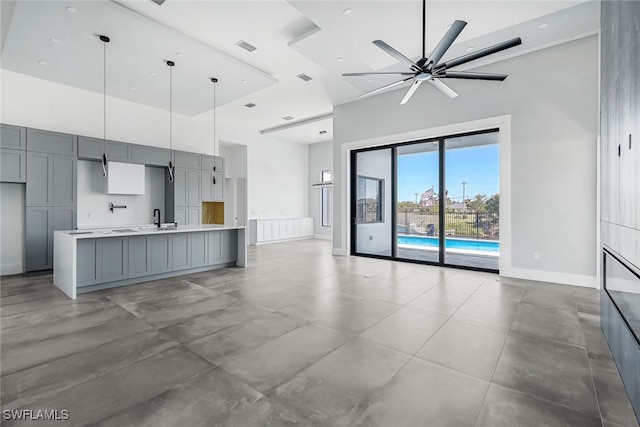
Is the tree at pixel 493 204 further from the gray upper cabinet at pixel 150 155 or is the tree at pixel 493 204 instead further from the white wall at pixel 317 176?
the gray upper cabinet at pixel 150 155

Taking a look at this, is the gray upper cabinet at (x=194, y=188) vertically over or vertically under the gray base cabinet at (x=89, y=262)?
over

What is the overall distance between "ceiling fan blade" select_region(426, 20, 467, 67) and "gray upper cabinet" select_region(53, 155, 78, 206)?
22.3 feet

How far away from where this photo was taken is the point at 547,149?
16.1ft

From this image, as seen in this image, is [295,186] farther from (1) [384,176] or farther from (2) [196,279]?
(2) [196,279]

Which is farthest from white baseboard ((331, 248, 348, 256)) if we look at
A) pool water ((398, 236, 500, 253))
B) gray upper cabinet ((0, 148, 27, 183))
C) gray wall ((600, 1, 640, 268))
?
gray upper cabinet ((0, 148, 27, 183))

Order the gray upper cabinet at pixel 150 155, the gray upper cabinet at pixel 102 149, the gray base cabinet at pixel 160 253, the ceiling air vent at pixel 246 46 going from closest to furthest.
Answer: the ceiling air vent at pixel 246 46 → the gray base cabinet at pixel 160 253 → the gray upper cabinet at pixel 102 149 → the gray upper cabinet at pixel 150 155

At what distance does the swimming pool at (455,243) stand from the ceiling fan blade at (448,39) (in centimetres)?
397

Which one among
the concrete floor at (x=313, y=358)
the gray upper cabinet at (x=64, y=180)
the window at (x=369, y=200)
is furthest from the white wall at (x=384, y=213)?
the gray upper cabinet at (x=64, y=180)

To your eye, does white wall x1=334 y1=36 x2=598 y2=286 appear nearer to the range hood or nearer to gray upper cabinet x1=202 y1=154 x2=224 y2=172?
gray upper cabinet x1=202 y1=154 x2=224 y2=172

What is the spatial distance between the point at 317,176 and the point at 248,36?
772cm

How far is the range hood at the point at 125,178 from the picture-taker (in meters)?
6.62

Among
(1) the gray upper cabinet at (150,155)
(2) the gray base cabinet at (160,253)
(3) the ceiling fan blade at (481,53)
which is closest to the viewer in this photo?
(3) the ceiling fan blade at (481,53)

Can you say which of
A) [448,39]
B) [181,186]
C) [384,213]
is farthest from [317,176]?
[448,39]

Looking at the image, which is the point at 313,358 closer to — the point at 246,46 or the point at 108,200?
the point at 246,46
